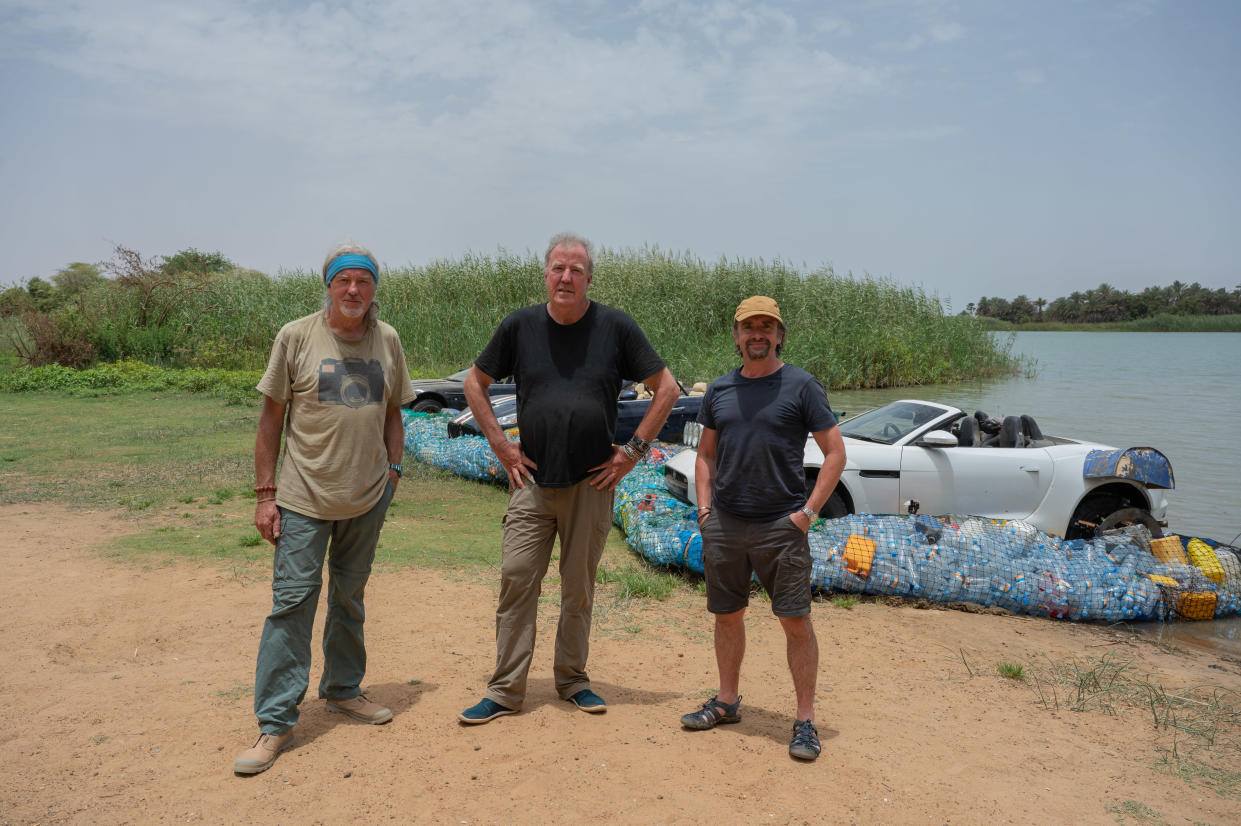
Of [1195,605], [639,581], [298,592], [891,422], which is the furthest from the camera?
[891,422]

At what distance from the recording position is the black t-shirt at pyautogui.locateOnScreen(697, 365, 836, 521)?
3928 mm

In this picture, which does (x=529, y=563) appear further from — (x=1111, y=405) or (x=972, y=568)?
(x=1111, y=405)

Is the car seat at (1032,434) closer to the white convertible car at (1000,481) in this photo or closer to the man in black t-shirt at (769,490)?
the white convertible car at (1000,481)

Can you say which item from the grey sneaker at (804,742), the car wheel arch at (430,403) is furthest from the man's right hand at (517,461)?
the car wheel arch at (430,403)

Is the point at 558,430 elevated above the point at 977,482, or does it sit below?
above

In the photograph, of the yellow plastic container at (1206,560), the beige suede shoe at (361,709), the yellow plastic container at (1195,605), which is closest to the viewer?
the beige suede shoe at (361,709)

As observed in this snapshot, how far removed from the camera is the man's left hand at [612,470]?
4152 mm

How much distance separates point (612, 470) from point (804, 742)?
1.46 m

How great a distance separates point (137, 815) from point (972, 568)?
5732mm

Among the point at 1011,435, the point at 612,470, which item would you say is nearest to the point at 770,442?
the point at 612,470

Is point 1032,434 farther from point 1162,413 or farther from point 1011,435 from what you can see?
point 1162,413

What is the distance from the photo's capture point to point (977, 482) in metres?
8.07

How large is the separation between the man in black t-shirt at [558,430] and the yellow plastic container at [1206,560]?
18.1 feet

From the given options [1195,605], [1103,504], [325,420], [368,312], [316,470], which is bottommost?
[1195,605]
